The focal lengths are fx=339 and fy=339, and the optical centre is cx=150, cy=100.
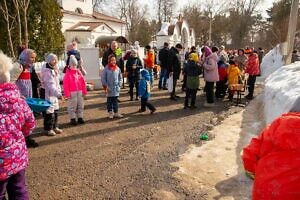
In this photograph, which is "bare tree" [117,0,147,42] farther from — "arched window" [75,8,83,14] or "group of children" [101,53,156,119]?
"group of children" [101,53,156,119]

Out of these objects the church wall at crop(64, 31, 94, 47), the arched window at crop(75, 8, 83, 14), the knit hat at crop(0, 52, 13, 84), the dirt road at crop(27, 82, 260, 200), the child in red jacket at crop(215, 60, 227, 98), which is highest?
the arched window at crop(75, 8, 83, 14)

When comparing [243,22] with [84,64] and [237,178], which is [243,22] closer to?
[84,64]

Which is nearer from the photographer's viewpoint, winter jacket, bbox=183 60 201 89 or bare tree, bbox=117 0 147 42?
winter jacket, bbox=183 60 201 89

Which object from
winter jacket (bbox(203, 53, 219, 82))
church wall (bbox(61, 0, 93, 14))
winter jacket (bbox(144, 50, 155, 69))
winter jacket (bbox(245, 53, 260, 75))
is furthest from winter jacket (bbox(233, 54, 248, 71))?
church wall (bbox(61, 0, 93, 14))

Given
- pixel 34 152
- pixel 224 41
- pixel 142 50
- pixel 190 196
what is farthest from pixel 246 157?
pixel 224 41

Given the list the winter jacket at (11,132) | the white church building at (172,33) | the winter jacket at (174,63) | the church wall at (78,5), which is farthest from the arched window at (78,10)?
the winter jacket at (11,132)

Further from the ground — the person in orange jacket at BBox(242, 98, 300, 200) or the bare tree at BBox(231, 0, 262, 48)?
the bare tree at BBox(231, 0, 262, 48)

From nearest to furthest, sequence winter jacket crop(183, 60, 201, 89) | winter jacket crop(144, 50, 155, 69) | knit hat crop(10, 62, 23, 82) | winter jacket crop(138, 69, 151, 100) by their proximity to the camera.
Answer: knit hat crop(10, 62, 23, 82) < winter jacket crop(138, 69, 151, 100) < winter jacket crop(183, 60, 201, 89) < winter jacket crop(144, 50, 155, 69)

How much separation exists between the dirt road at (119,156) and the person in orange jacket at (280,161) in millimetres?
2167

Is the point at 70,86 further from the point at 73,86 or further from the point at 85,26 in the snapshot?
the point at 85,26

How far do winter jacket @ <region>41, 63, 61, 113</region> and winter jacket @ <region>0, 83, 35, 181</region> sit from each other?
3.62 m

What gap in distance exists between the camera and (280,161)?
2354 mm

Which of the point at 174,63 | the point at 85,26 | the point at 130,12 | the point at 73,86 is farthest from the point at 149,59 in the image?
the point at 130,12

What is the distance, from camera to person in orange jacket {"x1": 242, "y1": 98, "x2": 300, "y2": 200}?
2305mm
